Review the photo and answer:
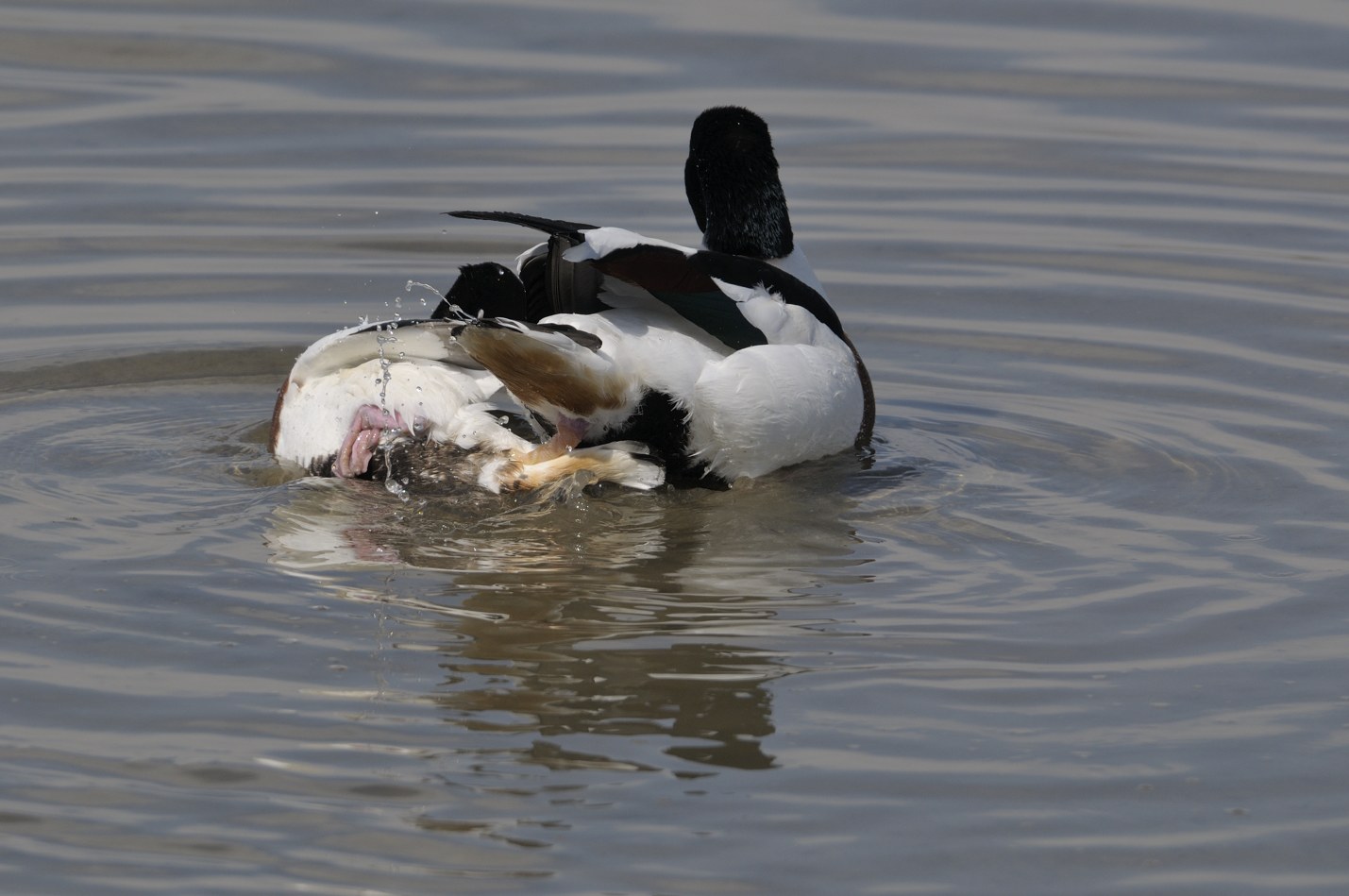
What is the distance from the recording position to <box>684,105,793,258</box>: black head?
7.50m

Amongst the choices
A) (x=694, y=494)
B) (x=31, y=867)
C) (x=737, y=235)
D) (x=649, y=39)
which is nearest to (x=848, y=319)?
(x=737, y=235)

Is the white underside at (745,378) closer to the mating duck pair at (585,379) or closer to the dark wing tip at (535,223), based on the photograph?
the mating duck pair at (585,379)

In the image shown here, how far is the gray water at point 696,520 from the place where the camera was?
13.5 ft

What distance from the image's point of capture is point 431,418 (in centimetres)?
641

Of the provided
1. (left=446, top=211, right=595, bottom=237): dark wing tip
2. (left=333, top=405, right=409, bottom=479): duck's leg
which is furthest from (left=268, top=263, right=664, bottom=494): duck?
(left=446, top=211, right=595, bottom=237): dark wing tip

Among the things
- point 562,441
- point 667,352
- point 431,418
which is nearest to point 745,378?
point 667,352

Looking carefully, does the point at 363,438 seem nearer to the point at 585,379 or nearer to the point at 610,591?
the point at 585,379

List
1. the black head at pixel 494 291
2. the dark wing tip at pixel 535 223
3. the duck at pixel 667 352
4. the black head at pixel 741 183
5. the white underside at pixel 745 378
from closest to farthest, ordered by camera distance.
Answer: the dark wing tip at pixel 535 223 < the duck at pixel 667 352 < the white underside at pixel 745 378 < the black head at pixel 494 291 < the black head at pixel 741 183

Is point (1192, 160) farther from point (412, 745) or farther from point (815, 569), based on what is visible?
point (412, 745)

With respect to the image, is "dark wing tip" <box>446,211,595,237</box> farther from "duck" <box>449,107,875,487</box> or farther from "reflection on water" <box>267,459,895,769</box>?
"reflection on water" <box>267,459,895,769</box>

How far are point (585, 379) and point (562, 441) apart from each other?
0.94 ft

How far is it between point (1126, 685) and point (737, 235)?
3.11 meters

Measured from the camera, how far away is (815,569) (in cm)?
577

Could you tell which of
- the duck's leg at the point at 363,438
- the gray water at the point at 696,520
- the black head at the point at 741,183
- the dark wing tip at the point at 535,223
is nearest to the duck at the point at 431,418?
the duck's leg at the point at 363,438
